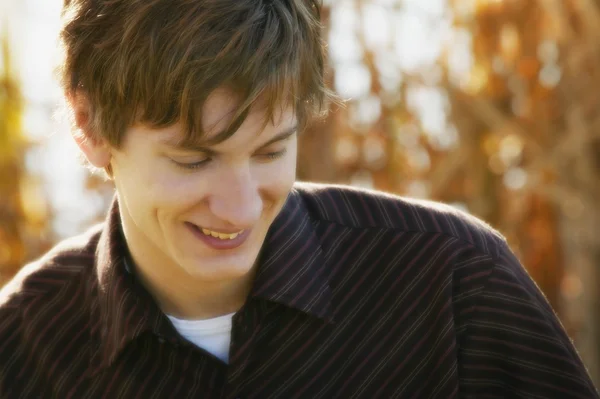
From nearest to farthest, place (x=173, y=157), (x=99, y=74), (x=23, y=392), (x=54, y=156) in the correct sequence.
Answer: (x=173, y=157) → (x=99, y=74) → (x=23, y=392) → (x=54, y=156)

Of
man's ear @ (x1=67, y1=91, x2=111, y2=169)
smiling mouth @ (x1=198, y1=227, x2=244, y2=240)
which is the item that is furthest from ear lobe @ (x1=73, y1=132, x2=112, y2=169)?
smiling mouth @ (x1=198, y1=227, x2=244, y2=240)

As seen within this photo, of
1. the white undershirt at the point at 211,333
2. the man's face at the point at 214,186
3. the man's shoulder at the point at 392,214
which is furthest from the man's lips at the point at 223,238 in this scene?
the man's shoulder at the point at 392,214

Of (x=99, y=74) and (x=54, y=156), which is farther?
(x=54, y=156)

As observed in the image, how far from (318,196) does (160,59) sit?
62 centimetres

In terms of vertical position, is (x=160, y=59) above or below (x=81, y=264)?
above

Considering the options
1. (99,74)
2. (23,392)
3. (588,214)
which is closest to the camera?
(99,74)

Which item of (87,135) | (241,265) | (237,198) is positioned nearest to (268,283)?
(241,265)

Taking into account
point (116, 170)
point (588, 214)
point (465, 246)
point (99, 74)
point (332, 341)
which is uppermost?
point (99, 74)

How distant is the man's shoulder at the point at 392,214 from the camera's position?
2559mm

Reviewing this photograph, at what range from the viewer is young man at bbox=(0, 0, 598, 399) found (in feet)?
7.39

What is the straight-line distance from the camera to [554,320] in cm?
249

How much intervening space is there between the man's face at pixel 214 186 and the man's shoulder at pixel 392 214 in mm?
341

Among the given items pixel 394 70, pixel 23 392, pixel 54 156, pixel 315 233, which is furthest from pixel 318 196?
pixel 54 156

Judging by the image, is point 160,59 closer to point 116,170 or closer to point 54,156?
point 116,170
